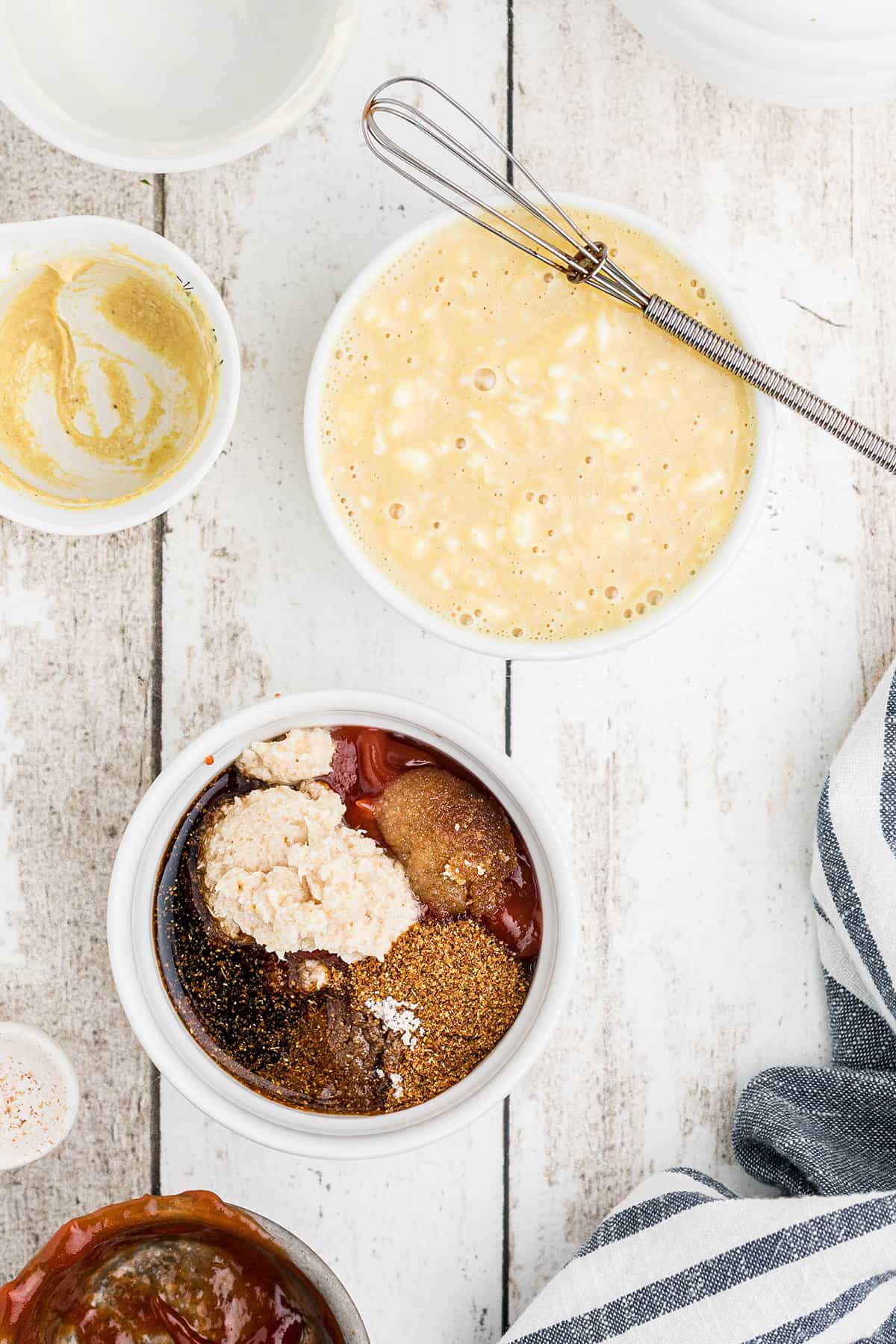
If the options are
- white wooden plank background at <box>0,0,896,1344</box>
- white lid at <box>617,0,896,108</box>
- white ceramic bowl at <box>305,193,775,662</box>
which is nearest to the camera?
white lid at <box>617,0,896,108</box>

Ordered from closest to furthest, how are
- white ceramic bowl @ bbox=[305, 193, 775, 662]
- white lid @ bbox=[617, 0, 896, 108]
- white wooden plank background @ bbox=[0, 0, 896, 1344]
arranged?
→ white lid @ bbox=[617, 0, 896, 108], white ceramic bowl @ bbox=[305, 193, 775, 662], white wooden plank background @ bbox=[0, 0, 896, 1344]

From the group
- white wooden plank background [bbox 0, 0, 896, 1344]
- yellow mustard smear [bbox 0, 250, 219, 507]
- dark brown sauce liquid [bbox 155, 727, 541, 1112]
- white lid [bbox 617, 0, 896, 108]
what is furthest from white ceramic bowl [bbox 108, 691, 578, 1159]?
white lid [bbox 617, 0, 896, 108]

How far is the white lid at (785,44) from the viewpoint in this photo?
2.67ft

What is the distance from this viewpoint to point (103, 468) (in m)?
0.99

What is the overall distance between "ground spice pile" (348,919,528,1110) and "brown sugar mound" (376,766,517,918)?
1.0 inches

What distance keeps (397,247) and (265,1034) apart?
62 cm

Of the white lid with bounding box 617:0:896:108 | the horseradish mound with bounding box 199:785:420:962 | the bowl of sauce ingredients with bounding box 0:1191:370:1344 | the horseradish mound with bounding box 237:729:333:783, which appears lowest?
the bowl of sauce ingredients with bounding box 0:1191:370:1344

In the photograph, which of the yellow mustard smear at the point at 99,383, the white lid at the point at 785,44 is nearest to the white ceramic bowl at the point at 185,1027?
the yellow mustard smear at the point at 99,383

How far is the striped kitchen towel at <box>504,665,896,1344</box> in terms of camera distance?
3.16ft

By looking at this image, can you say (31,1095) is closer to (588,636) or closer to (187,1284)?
(187,1284)

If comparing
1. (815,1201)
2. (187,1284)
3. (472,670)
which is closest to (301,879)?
(472,670)

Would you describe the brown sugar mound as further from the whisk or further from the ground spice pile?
the whisk

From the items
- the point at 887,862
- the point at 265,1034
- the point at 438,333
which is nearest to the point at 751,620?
the point at 887,862

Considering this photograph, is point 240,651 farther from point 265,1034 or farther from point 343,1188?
point 343,1188
